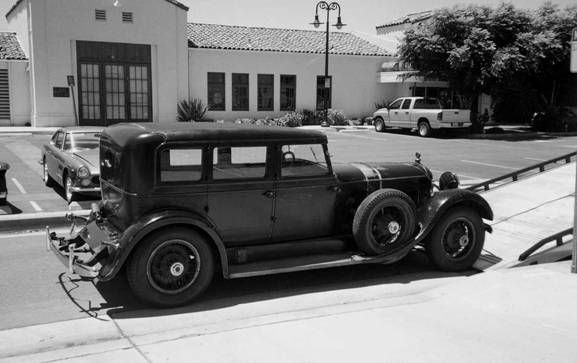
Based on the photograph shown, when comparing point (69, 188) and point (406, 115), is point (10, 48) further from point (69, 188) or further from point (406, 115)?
point (69, 188)

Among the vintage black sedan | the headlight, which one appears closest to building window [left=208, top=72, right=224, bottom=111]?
the vintage black sedan

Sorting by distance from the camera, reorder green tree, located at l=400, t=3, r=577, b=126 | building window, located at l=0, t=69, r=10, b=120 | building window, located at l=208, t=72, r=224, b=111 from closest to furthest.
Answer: building window, located at l=0, t=69, r=10, b=120, green tree, located at l=400, t=3, r=577, b=126, building window, located at l=208, t=72, r=224, b=111

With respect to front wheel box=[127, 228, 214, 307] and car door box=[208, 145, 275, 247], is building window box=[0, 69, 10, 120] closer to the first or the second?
car door box=[208, 145, 275, 247]

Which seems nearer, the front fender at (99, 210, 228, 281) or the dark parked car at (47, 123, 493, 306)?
the front fender at (99, 210, 228, 281)

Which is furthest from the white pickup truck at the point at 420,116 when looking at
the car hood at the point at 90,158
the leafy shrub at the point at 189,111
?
the car hood at the point at 90,158

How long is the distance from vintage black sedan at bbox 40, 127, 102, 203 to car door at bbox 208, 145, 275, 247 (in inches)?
173

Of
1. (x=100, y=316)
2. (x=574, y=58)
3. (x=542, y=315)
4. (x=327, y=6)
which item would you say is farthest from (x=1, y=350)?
(x=327, y=6)

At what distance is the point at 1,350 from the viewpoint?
15.1 feet

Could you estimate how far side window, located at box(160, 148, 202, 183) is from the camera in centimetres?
568

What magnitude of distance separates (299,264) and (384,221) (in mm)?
1083

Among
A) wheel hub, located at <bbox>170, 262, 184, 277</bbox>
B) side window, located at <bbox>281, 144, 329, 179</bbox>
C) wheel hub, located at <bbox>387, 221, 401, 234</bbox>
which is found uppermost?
side window, located at <bbox>281, 144, 329, 179</bbox>

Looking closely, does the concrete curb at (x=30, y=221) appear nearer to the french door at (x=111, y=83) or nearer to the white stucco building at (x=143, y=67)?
the white stucco building at (x=143, y=67)

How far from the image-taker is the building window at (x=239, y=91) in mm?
30891

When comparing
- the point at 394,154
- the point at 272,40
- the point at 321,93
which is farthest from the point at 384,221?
the point at 272,40
